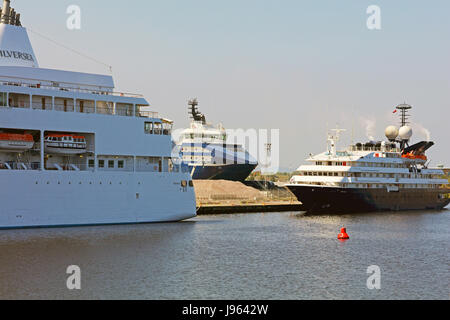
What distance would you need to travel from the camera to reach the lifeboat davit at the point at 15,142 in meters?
Answer: 32.7

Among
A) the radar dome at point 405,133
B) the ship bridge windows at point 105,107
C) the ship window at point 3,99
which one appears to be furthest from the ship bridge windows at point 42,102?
the radar dome at point 405,133

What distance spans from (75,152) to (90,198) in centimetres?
286

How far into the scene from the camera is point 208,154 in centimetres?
7981

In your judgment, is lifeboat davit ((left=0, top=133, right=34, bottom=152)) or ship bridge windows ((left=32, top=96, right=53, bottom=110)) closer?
lifeboat davit ((left=0, top=133, right=34, bottom=152))

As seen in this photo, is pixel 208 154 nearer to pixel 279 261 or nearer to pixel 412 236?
pixel 412 236

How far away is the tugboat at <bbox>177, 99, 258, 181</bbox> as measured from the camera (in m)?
78.1

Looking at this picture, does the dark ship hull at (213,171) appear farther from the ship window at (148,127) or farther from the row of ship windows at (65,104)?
the row of ship windows at (65,104)

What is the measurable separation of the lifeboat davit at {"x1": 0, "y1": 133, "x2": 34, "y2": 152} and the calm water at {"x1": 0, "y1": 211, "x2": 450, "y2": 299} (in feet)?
15.7

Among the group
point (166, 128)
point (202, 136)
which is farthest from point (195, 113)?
point (166, 128)

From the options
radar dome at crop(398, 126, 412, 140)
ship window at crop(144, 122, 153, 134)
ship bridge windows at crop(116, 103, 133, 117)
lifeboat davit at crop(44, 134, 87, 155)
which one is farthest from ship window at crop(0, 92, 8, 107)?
radar dome at crop(398, 126, 412, 140)

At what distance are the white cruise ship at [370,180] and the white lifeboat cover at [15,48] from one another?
27698mm

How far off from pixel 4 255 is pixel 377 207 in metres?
42.2

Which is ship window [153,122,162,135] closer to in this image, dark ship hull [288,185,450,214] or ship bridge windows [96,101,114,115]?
ship bridge windows [96,101,114,115]

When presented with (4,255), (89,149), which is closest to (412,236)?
(89,149)
